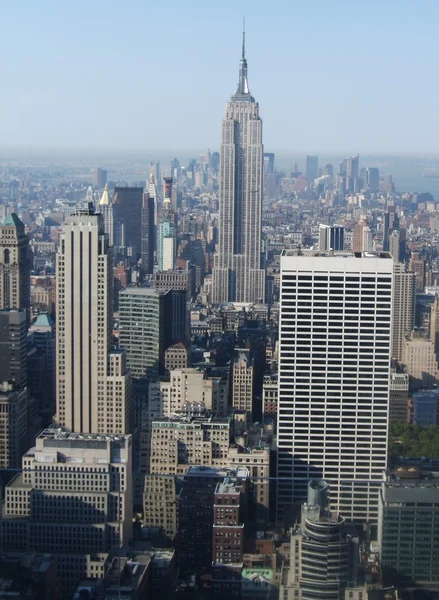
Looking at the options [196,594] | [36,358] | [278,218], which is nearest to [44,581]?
[196,594]

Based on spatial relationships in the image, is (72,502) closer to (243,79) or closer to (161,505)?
(161,505)

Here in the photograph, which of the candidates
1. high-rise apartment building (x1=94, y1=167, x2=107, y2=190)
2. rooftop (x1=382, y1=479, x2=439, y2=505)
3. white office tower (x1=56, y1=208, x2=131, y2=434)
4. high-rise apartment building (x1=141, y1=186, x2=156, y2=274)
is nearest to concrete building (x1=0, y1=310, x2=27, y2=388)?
white office tower (x1=56, y1=208, x2=131, y2=434)

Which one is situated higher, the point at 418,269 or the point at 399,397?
the point at 418,269

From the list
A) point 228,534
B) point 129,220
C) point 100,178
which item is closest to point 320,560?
point 228,534

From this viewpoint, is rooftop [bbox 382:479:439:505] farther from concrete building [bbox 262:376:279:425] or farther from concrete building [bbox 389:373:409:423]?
concrete building [bbox 389:373:409:423]

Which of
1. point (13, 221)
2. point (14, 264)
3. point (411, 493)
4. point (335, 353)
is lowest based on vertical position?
point (411, 493)
